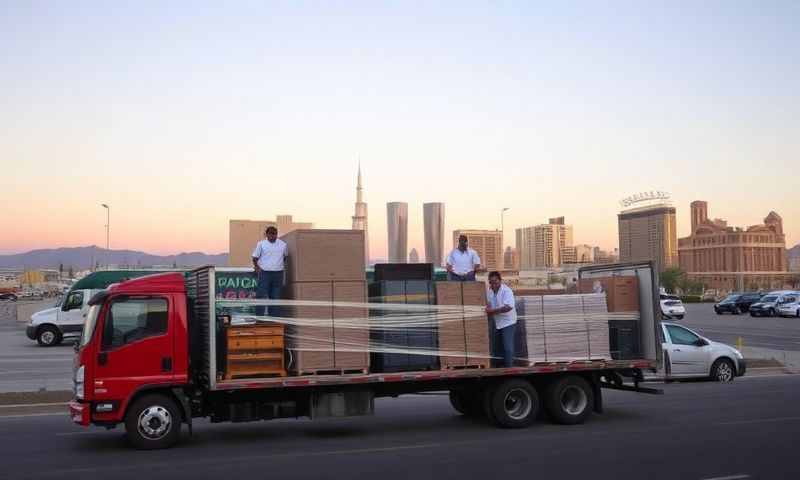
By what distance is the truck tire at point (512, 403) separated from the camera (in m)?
11.7

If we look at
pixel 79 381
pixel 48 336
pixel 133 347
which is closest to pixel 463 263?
pixel 133 347

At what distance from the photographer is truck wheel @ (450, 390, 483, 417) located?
12.6 m

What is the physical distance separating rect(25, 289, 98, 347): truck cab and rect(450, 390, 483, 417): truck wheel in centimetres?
2182

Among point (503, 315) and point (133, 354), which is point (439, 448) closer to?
point (503, 315)

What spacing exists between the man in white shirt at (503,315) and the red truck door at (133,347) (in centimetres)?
465

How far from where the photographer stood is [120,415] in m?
9.90

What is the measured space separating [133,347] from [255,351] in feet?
5.10

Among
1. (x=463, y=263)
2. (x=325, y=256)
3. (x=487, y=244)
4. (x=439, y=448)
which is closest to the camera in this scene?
(x=439, y=448)

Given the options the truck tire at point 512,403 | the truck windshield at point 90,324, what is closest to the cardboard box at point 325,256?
the truck windshield at point 90,324

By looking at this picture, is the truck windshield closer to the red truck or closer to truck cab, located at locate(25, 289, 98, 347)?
the red truck

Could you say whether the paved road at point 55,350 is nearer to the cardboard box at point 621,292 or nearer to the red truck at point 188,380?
the red truck at point 188,380

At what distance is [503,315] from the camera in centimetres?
1176

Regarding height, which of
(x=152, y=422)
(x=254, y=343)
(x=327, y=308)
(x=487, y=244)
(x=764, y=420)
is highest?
(x=487, y=244)

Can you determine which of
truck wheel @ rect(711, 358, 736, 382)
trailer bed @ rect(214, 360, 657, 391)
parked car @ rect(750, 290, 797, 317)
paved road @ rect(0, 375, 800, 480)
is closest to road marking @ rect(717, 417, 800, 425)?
paved road @ rect(0, 375, 800, 480)
